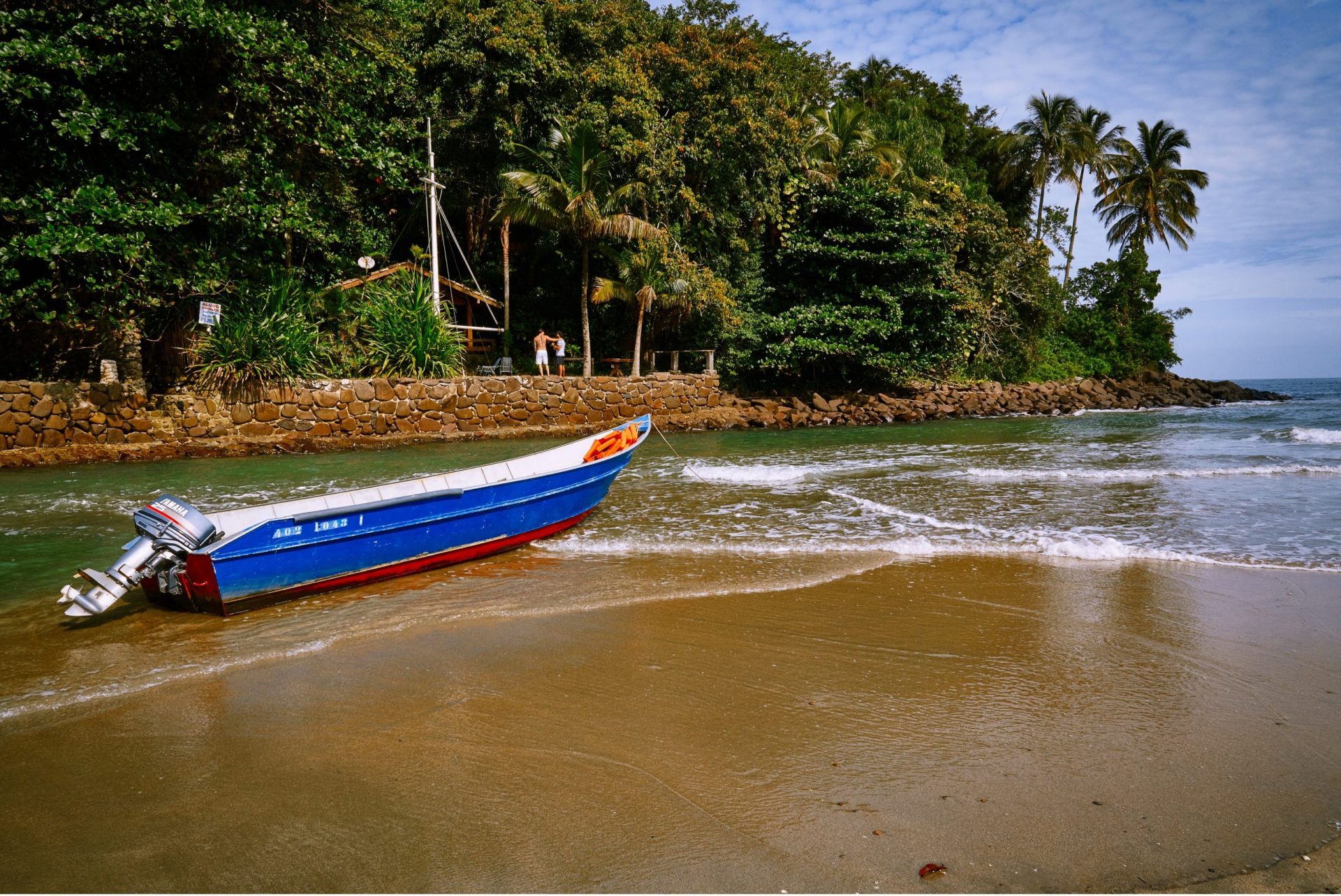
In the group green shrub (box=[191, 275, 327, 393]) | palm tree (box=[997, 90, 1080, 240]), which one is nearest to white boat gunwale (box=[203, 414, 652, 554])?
green shrub (box=[191, 275, 327, 393])

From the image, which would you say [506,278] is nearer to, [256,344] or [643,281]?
[643,281]

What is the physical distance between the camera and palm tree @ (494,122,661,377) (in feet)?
70.1

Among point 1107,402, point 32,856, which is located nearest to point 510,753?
point 32,856

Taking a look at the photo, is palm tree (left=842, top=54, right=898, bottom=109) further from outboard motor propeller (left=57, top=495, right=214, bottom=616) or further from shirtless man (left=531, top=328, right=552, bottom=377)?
outboard motor propeller (left=57, top=495, right=214, bottom=616)

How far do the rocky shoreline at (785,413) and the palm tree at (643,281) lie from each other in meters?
2.89

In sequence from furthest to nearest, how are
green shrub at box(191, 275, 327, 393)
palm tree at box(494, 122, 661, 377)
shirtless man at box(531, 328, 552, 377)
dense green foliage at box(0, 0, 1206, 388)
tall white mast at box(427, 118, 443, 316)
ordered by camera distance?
shirtless man at box(531, 328, 552, 377), palm tree at box(494, 122, 661, 377), tall white mast at box(427, 118, 443, 316), green shrub at box(191, 275, 327, 393), dense green foliage at box(0, 0, 1206, 388)

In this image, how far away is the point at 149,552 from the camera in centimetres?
525

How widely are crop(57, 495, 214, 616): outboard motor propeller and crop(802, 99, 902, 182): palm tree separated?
25745 mm

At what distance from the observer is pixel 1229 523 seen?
8188 mm

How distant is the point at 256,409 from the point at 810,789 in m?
17.3

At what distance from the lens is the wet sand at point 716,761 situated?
8.36 feet

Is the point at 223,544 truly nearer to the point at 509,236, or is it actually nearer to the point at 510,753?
the point at 510,753

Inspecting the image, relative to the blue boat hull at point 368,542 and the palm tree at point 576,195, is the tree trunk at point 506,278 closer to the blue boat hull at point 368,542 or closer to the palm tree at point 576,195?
the palm tree at point 576,195

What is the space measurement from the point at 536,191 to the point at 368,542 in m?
17.4
